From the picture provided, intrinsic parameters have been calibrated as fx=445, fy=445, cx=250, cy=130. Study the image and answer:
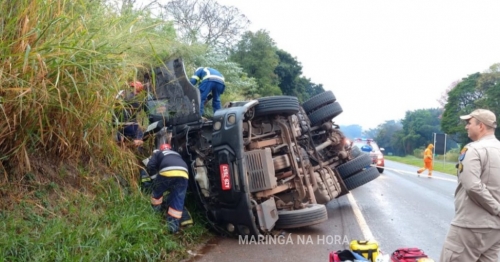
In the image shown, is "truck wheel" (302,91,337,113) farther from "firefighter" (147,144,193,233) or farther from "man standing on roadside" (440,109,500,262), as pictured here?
"man standing on roadside" (440,109,500,262)

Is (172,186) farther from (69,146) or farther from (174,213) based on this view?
(69,146)

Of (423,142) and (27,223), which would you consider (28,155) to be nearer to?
(27,223)

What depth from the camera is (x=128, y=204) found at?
4.61m

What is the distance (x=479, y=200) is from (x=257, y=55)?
2336 cm

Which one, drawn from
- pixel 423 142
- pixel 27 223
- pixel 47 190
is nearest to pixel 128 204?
pixel 47 190

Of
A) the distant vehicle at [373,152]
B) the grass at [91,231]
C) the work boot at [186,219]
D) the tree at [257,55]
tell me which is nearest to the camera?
the grass at [91,231]

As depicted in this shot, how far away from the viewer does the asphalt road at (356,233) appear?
466 centimetres

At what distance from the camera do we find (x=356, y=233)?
18.7 ft

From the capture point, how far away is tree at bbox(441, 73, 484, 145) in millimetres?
45688

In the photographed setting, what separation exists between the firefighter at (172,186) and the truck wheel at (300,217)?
108 cm

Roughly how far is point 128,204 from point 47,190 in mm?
833

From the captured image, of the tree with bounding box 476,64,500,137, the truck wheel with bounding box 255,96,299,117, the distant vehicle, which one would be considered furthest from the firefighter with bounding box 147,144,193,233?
the tree with bounding box 476,64,500,137

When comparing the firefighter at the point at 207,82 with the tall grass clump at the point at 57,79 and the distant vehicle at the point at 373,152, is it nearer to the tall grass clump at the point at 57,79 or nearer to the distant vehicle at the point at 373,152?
the tall grass clump at the point at 57,79

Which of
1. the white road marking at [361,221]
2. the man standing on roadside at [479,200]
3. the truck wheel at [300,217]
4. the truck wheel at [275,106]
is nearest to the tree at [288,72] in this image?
the white road marking at [361,221]
